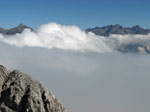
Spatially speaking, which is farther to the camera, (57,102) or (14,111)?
(57,102)

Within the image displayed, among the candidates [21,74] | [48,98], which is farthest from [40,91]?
[21,74]

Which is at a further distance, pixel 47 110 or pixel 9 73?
pixel 9 73

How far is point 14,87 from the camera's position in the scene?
4481 cm

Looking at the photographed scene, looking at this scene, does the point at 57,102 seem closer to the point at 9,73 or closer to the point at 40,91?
the point at 40,91

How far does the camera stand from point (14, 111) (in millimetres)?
42969

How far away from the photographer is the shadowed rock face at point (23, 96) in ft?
142

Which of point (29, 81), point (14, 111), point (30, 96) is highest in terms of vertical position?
point (29, 81)

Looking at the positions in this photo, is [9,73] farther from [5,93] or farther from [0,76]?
[5,93]

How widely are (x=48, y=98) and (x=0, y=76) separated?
9318 mm

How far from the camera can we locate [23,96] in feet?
144

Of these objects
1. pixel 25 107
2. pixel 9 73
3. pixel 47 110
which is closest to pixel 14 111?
pixel 25 107

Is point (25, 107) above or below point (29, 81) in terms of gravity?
below

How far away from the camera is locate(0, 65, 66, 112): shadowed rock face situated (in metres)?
43.2

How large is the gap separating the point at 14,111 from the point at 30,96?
3306 mm
